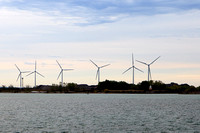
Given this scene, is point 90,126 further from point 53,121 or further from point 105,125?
point 53,121

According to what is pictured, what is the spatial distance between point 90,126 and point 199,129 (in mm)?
17226

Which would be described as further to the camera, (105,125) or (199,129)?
(105,125)

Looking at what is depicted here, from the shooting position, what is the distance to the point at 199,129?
59031 millimetres

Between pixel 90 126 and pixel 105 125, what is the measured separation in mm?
2807

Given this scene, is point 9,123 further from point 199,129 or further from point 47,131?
point 199,129

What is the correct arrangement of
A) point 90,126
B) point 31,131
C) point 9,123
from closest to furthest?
1. point 31,131
2. point 90,126
3. point 9,123

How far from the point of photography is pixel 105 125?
6372 centimetres

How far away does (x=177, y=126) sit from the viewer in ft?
207

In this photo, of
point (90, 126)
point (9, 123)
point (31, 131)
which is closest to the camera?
point (31, 131)

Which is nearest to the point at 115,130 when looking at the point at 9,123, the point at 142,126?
the point at 142,126

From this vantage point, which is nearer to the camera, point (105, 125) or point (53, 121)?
point (105, 125)

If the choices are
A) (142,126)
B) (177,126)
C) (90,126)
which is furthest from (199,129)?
(90,126)

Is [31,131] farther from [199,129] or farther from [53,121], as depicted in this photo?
[199,129]

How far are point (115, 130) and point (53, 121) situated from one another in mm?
15937
